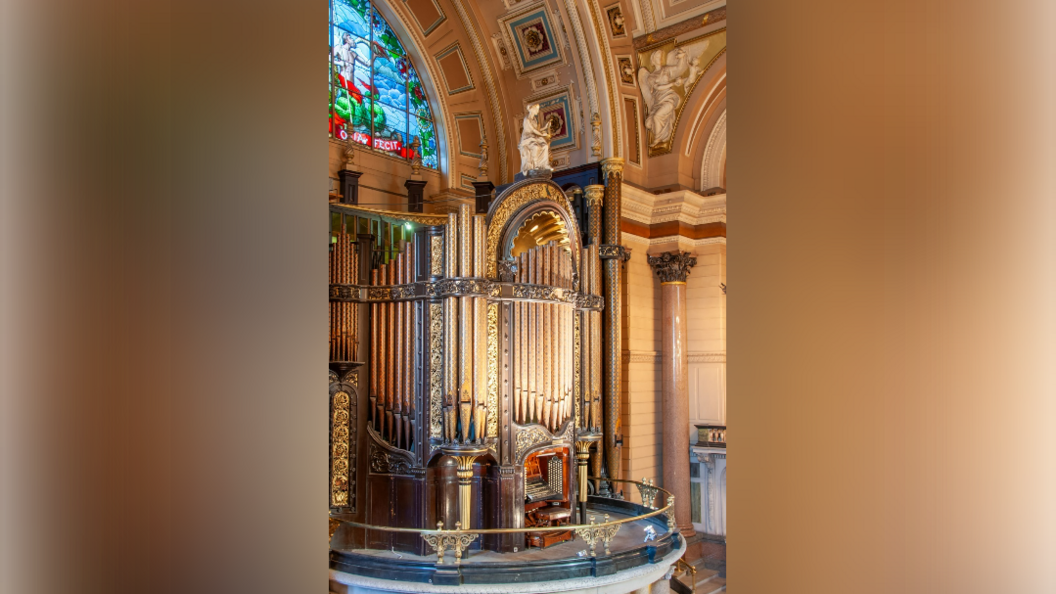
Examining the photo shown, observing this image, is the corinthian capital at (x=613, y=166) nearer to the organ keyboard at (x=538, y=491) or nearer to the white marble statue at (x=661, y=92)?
the white marble statue at (x=661, y=92)

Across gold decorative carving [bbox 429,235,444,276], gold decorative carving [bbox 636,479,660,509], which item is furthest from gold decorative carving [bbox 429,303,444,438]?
gold decorative carving [bbox 636,479,660,509]

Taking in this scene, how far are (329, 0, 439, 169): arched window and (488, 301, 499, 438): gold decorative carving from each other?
11.4 ft

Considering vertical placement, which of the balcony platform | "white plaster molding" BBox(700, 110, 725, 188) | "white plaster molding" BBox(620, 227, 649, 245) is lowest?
the balcony platform

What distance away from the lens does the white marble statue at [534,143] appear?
27.0ft

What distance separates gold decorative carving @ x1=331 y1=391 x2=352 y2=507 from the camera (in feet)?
22.5

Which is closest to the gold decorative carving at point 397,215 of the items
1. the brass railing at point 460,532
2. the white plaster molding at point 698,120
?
the brass railing at point 460,532

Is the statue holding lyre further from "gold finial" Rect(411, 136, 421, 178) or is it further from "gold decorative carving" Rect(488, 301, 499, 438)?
"gold finial" Rect(411, 136, 421, 178)

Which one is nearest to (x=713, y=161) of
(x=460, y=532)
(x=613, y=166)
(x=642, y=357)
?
(x=613, y=166)

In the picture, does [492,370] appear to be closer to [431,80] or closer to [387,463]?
[387,463]

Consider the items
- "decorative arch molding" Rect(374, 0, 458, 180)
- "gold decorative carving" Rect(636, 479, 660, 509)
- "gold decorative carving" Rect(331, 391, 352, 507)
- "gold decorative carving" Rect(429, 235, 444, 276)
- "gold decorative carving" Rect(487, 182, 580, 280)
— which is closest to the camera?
"gold decorative carving" Rect(331, 391, 352, 507)

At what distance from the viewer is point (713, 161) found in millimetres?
10875

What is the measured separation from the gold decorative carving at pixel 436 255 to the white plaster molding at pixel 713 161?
5093 mm

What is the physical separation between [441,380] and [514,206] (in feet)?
6.42
